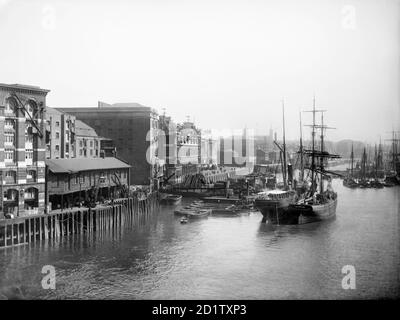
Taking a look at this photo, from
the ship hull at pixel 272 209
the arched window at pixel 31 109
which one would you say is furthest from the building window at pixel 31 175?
the ship hull at pixel 272 209

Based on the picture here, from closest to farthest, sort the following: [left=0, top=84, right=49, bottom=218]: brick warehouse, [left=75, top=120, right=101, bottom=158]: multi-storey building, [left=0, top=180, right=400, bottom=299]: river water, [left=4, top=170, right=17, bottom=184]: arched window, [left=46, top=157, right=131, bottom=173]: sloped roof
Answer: [left=0, top=180, right=400, bottom=299]: river water < [left=0, top=84, right=49, bottom=218]: brick warehouse < [left=4, top=170, right=17, bottom=184]: arched window < [left=46, top=157, right=131, bottom=173]: sloped roof < [left=75, top=120, right=101, bottom=158]: multi-storey building

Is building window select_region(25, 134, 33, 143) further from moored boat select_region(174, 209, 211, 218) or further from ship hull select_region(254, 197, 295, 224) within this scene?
ship hull select_region(254, 197, 295, 224)

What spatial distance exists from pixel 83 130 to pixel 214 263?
42.8 meters

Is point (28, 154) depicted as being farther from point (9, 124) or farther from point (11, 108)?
point (11, 108)

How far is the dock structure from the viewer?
3834 cm

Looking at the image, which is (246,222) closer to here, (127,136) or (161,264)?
(161,264)

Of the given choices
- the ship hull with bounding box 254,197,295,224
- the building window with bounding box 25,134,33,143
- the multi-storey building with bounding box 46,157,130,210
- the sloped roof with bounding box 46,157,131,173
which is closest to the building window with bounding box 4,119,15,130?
the building window with bounding box 25,134,33,143

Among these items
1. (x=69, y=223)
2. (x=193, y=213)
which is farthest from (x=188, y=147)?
(x=69, y=223)

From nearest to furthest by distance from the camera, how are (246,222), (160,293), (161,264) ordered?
(160,293)
(161,264)
(246,222)

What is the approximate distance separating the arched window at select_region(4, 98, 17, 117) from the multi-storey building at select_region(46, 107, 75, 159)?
13968 mm

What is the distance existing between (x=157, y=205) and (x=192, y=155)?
42.5m

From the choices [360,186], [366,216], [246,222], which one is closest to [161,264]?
[246,222]

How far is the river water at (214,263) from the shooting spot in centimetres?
2797

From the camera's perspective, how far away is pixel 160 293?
90.7ft
